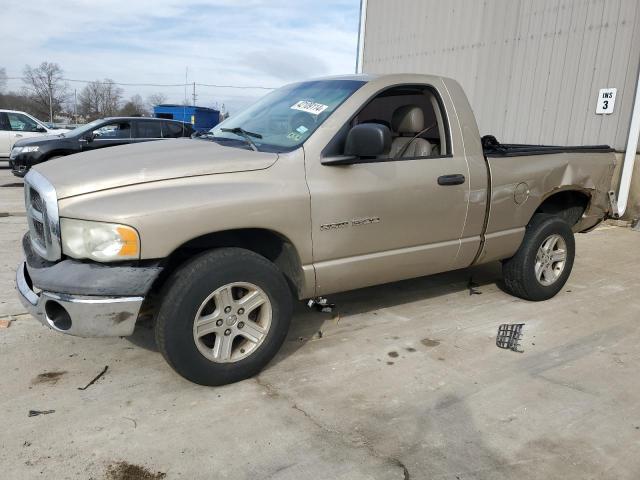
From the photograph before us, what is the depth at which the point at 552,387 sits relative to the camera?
10.8ft

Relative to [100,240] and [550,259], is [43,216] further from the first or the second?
[550,259]

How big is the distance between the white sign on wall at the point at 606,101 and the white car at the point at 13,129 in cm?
1400

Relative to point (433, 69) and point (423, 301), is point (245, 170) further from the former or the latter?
point (433, 69)

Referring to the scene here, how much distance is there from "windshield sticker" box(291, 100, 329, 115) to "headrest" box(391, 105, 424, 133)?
946 millimetres

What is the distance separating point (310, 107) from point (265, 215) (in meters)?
1.01

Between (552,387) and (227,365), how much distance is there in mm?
2026

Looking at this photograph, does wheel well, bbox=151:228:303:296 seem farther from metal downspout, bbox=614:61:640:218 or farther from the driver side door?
metal downspout, bbox=614:61:640:218

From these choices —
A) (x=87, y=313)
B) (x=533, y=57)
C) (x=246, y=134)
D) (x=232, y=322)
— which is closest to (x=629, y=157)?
(x=533, y=57)

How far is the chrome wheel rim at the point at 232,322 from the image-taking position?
301 cm

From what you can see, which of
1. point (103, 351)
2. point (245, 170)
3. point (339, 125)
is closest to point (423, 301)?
point (339, 125)

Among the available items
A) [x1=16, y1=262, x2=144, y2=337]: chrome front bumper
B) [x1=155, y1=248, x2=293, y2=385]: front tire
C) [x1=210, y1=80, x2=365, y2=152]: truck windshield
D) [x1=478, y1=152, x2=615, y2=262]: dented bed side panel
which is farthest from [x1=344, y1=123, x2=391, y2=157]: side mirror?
[x1=16, y1=262, x2=144, y2=337]: chrome front bumper

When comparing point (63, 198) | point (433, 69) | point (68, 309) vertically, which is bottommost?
point (68, 309)

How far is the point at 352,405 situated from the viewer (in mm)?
3008

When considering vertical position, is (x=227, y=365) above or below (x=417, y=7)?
below
